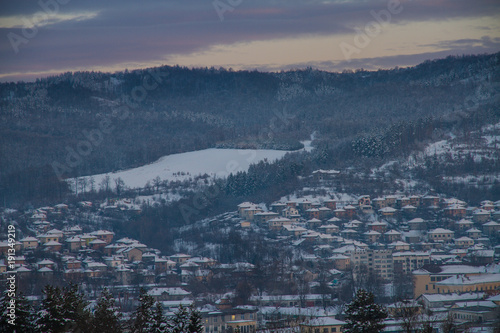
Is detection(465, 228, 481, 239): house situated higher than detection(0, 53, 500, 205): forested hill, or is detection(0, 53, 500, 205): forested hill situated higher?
detection(0, 53, 500, 205): forested hill

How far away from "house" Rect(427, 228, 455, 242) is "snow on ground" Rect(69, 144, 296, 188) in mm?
30352

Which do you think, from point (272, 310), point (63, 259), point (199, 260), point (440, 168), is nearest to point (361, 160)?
point (440, 168)

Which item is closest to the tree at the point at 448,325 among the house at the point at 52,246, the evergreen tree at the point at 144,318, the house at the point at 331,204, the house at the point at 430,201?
the evergreen tree at the point at 144,318

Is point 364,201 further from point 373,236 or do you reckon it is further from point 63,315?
point 63,315

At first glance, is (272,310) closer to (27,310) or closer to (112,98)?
(27,310)

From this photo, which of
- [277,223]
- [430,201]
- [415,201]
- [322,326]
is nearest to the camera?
[322,326]

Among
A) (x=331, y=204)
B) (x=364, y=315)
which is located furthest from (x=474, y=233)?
(x=364, y=315)

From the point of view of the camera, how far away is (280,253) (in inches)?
2616

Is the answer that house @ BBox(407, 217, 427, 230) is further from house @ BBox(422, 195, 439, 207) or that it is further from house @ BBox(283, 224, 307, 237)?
house @ BBox(283, 224, 307, 237)

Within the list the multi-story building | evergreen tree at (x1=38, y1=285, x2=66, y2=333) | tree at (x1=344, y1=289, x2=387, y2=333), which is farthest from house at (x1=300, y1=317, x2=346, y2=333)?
the multi-story building

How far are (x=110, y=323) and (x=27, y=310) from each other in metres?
2.62

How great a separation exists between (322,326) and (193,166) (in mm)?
63193

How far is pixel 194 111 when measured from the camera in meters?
165

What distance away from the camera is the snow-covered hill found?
96.9 meters
